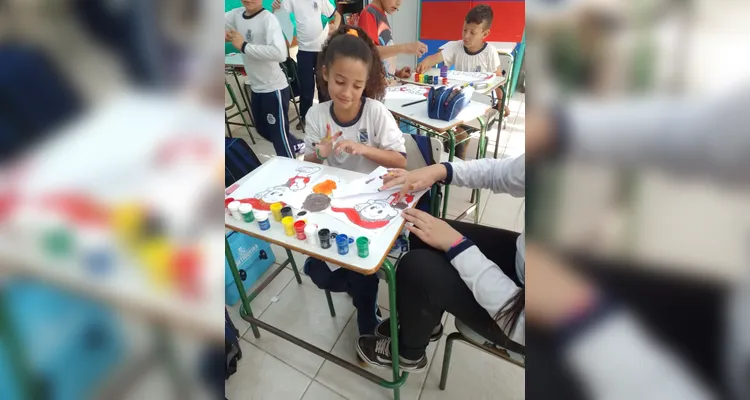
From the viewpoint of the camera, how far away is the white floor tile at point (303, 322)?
154 centimetres

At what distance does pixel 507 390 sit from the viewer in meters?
1.39

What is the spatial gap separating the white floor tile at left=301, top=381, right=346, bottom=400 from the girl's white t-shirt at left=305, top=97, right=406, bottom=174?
877 mm

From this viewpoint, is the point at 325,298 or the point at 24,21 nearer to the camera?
the point at 24,21

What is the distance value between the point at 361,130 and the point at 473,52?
1.74 meters

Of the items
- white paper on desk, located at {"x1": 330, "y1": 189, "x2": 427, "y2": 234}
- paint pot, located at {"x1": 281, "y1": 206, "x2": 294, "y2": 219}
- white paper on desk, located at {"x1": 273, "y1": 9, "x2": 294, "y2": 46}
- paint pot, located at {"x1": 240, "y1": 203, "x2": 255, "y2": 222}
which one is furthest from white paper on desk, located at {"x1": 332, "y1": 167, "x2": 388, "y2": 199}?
white paper on desk, located at {"x1": 273, "y1": 9, "x2": 294, "y2": 46}

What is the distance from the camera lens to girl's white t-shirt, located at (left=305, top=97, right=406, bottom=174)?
5.19ft

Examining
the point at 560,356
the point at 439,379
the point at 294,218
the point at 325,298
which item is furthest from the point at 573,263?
the point at 325,298

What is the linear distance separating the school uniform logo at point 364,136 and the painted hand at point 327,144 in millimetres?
86

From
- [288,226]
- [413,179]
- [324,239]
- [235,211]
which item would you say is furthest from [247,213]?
[413,179]

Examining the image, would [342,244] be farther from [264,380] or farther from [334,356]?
[264,380]

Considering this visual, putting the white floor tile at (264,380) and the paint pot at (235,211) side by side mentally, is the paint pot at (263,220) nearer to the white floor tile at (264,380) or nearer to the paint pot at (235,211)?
the paint pot at (235,211)

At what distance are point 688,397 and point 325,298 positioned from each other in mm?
1696

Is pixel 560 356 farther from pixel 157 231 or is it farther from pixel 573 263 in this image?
pixel 157 231

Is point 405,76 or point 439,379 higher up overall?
point 405,76
